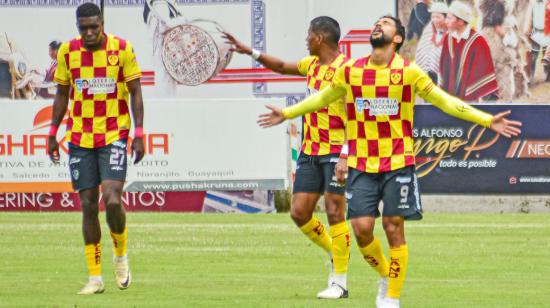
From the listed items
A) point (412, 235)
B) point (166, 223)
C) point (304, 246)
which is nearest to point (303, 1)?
point (166, 223)

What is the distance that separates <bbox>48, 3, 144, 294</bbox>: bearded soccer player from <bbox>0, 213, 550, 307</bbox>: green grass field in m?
0.65

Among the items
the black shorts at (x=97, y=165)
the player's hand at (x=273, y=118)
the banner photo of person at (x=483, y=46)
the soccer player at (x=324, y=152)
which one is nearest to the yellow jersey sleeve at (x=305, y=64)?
the soccer player at (x=324, y=152)

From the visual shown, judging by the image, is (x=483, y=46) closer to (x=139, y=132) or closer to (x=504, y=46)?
(x=504, y=46)

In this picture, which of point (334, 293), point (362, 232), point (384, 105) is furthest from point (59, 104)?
point (384, 105)

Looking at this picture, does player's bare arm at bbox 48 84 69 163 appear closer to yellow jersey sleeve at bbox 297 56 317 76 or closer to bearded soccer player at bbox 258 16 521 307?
yellow jersey sleeve at bbox 297 56 317 76

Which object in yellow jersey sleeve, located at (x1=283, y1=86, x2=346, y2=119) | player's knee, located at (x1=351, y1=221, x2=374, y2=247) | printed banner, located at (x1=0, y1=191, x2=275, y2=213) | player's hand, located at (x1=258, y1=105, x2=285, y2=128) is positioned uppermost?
yellow jersey sleeve, located at (x1=283, y1=86, x2=346, y2=119)

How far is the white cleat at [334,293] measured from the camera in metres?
12.6

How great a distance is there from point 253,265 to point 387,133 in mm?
5310

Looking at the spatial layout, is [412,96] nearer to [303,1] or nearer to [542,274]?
[542,274]

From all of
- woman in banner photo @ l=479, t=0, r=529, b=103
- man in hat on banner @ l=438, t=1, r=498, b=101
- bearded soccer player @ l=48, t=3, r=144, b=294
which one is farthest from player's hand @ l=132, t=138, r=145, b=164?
woman in banner photo @ l=479, t=0, r=529, b=103

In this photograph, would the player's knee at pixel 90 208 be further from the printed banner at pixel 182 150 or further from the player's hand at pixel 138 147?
the printed banner at pixel 182 150

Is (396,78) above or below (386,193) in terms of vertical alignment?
above

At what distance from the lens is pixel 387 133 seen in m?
11.2

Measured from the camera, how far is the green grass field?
12570mm
